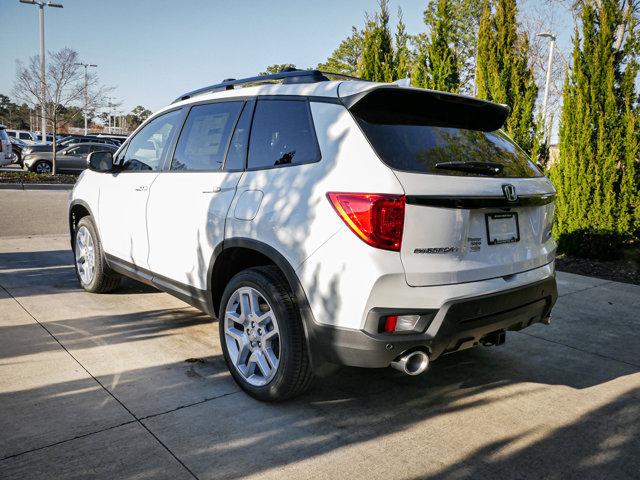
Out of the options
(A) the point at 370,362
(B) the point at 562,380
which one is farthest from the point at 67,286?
(B) the point at 562,380

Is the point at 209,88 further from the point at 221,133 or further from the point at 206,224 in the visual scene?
the point at 206,224

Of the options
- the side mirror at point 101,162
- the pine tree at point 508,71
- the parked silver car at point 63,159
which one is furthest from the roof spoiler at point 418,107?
the parked silver car at point 63,159

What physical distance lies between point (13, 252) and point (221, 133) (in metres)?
5.00

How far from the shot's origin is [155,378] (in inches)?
136

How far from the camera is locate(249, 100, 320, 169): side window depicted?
3.00 metres

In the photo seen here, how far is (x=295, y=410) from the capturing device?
122 inches

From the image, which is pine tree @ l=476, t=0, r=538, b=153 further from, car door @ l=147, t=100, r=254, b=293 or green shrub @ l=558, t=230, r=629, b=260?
car door @ l=147, t=100, r=254, b=293

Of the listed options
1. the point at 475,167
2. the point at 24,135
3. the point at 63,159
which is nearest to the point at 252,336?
the point at 475,167

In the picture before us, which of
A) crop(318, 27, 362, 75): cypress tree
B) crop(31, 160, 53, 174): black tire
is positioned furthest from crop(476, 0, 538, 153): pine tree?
crop(318, 27, 362, 75): cypress tree

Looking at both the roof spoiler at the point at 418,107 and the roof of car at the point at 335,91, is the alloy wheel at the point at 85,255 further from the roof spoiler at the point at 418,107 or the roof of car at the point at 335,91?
the roof spoiler at the point at 418,107

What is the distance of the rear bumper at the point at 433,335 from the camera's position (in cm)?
262

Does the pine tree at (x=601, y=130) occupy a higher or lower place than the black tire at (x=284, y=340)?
higher

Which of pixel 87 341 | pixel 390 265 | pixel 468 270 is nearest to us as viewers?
pixel 390 265

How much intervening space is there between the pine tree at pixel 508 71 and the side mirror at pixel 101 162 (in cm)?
726
